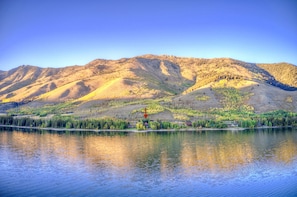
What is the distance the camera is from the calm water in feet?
111

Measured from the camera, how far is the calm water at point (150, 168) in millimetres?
33969

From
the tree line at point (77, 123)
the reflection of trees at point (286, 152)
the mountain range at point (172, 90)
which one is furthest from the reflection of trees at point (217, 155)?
the mountain range at point (172, 90)

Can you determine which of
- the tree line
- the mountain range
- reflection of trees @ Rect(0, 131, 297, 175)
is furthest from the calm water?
the mountain range

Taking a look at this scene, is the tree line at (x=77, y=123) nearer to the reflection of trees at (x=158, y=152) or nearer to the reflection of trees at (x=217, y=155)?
the reflection of trees at (x=158, y=152)

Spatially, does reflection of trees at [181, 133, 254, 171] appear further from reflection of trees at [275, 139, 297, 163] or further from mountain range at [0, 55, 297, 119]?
mountain range at [0, 55, 297, 119]

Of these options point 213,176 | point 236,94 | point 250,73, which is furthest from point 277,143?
point 250,73

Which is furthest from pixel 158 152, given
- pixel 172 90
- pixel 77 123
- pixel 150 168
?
pixel 172 90

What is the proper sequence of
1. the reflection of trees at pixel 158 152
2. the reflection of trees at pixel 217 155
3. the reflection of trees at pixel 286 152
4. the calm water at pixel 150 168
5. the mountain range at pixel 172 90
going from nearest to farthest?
the calm water at pixel 150 168, the reflection of trees at pixel 217 155, the reflection of trees at pixel 158 152, the reflection of trees at pixel 286 152, the mountain range at pixel 172 90

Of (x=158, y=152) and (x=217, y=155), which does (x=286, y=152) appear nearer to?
(x=217, y=155)

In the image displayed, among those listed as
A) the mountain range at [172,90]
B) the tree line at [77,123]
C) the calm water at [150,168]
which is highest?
the mountain range at [172,90]

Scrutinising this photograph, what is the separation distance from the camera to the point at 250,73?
17575 cm

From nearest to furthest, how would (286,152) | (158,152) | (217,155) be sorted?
(217,155) < (286,152) < (158,152)

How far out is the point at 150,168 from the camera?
138 feet

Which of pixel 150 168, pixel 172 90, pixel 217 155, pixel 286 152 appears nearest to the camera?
pixel 150 168
